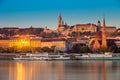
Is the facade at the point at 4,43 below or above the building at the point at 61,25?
below

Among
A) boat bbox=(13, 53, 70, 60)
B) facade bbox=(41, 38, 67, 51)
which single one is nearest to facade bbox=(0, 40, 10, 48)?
facade bbox=(41, 38, 67, 51)

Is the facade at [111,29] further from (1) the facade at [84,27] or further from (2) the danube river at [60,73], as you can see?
(2) the danube river at [60,73]

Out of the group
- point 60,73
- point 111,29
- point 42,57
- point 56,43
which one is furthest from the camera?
point 56,43

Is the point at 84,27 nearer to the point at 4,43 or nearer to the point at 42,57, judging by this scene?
the point at 4,43

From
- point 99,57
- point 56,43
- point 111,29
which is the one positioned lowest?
point 99,57

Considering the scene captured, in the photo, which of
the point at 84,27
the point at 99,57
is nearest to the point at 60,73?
the point at 99,57

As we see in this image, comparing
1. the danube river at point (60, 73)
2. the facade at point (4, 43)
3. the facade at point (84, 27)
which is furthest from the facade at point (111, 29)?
the danube river at point (60, 73)

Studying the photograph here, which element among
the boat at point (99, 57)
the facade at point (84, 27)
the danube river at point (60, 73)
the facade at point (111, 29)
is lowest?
the danube river at point (60, 73)

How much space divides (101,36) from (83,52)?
5.20 m

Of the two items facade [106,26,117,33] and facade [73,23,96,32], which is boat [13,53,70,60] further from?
facade [73,23,96,32]

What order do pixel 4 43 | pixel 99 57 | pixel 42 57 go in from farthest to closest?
1. pixel 4 43
2. pixel 99 57
3. pixel 42 57

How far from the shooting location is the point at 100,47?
28703 millimetres

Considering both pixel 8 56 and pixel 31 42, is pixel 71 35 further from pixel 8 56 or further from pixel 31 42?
pixel 8 56

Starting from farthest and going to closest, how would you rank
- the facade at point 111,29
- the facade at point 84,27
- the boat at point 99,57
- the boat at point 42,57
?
the facade at point 84,27
the facade at point 111,29
the boat at point 99,57
the boat at point 42,57
